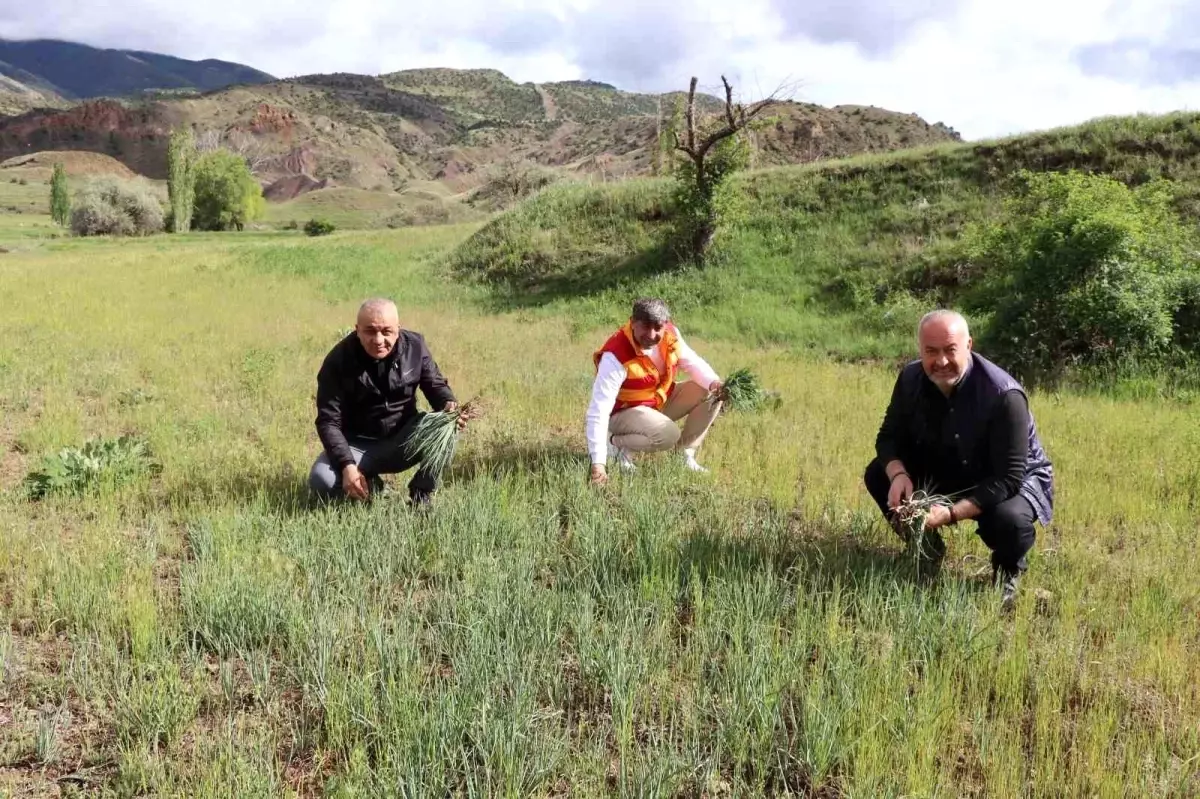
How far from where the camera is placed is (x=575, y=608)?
3207 millimetres

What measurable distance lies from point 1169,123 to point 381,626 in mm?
18413

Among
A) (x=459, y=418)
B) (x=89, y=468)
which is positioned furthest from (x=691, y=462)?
(x=89, y=468)

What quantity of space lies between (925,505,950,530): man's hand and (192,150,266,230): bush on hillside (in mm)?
79923

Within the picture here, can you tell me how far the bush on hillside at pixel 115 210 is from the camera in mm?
54219

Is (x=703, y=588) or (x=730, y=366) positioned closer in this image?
(x=703, y=588)

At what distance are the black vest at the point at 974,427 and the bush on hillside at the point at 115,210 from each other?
213 ft

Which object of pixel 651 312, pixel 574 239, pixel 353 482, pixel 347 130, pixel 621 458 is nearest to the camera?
pixel 353 482

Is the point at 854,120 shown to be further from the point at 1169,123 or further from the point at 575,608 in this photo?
the point at 575,608

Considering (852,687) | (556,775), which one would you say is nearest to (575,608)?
(556,775)

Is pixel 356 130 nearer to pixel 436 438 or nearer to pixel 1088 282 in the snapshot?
pixel 1088 282

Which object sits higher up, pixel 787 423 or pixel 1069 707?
pixel 787 423

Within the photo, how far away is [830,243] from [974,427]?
43.1 feet

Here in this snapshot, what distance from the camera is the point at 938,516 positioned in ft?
11.0

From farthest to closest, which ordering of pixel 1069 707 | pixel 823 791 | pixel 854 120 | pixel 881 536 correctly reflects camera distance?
pixel 854 120, pixel 881 536, pixel 1069 707, pixel 823 791
